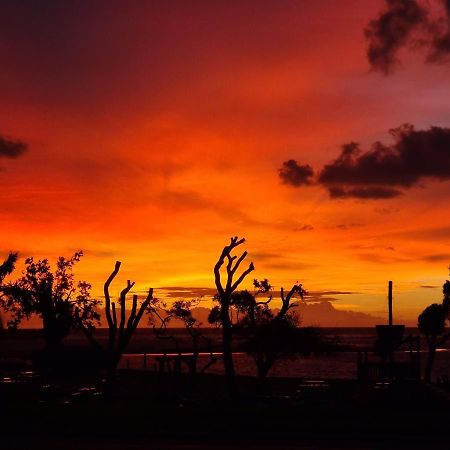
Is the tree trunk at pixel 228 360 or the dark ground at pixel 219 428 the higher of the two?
the tree trunk at pixel 228 360

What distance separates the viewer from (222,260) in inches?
1638

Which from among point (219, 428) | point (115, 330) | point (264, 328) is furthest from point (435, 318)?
point (219, 428)

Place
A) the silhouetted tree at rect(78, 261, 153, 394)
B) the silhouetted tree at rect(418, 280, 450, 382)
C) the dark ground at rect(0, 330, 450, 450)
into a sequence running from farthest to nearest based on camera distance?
the silhouetted tree at rect(418, 280, 450, 382)
the silhouetted tree at rect(78, 261, 153, 394)
the dark ground at rect(0, 330, 450, 450)

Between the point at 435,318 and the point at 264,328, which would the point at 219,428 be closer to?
the point at 264,328

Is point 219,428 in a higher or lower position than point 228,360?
lower

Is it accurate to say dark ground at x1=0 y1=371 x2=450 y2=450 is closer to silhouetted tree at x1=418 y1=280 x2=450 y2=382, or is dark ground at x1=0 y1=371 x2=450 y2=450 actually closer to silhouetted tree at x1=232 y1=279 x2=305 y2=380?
silhouetted tree at x1=232 y1=279 x2=305 y2=380

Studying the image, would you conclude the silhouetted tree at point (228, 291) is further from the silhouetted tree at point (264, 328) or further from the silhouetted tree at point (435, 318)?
the silhouetted tree at point (435, 318)

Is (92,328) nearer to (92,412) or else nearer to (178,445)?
(92,412)

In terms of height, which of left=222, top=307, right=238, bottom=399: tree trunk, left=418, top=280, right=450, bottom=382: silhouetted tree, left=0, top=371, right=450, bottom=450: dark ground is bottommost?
left=0, top=371, right=450, bottom=450: dark ground

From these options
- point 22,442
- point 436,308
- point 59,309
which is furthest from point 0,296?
point 436,308

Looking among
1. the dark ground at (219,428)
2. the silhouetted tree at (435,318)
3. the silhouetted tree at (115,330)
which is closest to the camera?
the dark ground at (219,428)

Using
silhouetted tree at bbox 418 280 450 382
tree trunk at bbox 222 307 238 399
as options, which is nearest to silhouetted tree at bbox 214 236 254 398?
tree trunk at bbox 222 307 238 399

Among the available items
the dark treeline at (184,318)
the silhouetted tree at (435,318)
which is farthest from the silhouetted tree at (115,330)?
the silhouetted tree at (435,318)

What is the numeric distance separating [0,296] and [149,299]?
11438 millimetres
